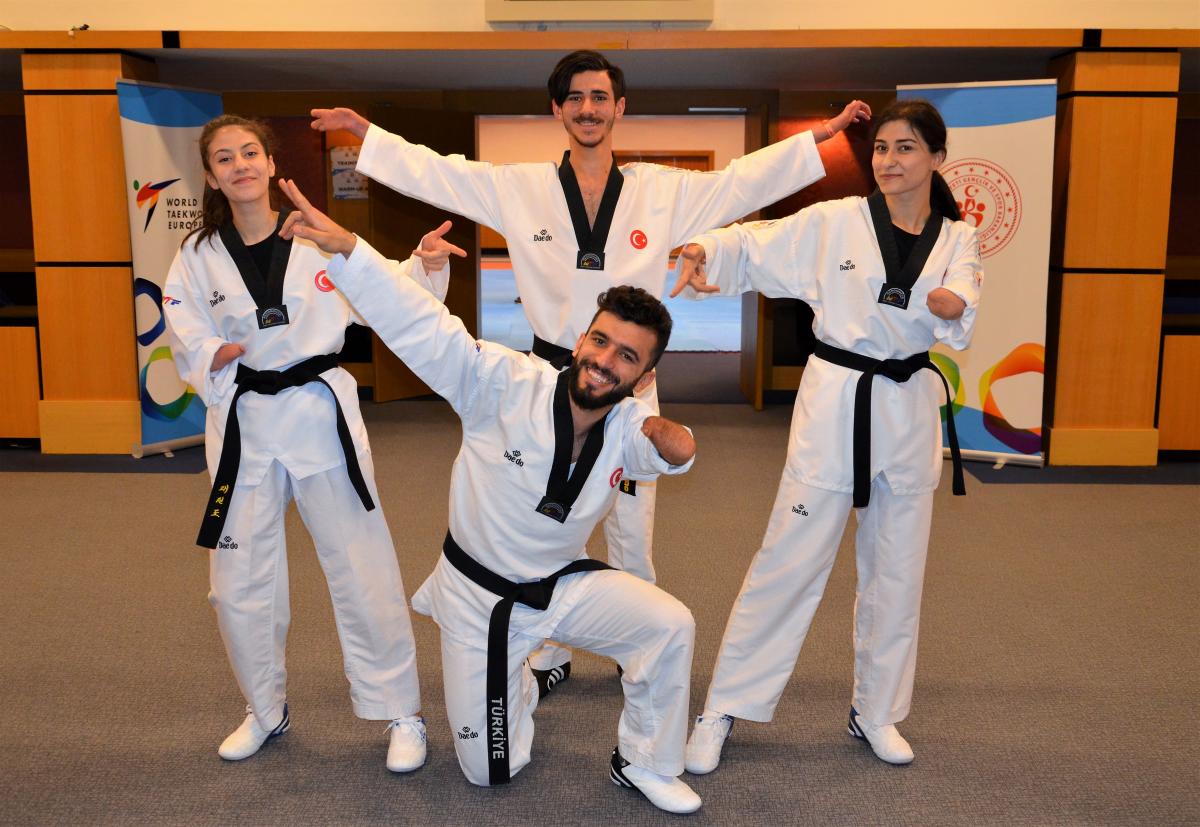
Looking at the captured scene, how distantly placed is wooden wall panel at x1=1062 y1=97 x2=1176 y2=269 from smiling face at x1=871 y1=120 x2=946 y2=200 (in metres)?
3.39

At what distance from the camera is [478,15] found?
5.94 m

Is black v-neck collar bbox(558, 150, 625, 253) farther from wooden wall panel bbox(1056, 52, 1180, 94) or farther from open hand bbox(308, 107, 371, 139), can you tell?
wooden wall panel bbox(1056, 52, 1180, 94)

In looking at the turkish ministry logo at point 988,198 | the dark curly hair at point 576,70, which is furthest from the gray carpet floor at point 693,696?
the dark curly hair at point 576,70

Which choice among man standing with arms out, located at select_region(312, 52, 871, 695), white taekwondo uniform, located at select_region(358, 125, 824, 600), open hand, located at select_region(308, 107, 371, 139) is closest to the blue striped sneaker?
man standing with arms out, located at select_region(312, 52, 871, 695)

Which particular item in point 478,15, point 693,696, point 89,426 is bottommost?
point 693,696

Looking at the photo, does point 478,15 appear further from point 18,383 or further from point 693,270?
point 693,270

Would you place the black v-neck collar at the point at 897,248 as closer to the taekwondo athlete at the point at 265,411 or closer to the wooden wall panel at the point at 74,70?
the taekwondo athlete at the point at 265,411

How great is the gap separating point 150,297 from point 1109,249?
481 cm

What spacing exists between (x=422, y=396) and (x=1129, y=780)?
568cm

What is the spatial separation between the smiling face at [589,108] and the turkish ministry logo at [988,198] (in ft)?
10.3

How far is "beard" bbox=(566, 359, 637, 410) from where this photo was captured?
2287 mm

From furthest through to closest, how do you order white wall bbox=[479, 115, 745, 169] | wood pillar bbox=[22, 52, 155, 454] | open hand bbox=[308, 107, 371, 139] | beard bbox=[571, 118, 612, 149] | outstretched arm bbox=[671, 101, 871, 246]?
1. white wall bbox=[479, 115, 745, 169]
2. wood pillar bbox=[22, 52, 155, 454]
3. outstretched arm bbox=[671, 101, 871, 246]
4. beard bbox=[571, 118, 612, 149]
5. open hand bbox=[308, 107, 371, 139]

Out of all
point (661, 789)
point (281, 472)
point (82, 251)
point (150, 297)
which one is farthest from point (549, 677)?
point (82, 251)

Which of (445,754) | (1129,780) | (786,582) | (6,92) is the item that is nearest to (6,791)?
(445,754)
